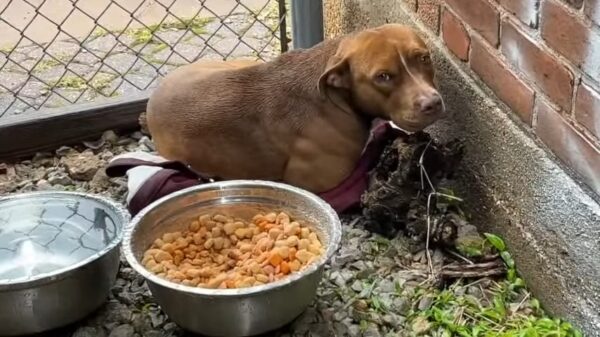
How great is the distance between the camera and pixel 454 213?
2945mm

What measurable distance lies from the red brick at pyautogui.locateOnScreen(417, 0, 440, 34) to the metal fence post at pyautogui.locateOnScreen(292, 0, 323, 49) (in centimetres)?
53

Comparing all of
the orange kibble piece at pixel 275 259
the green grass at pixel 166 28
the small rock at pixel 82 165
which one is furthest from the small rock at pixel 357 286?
the green grass at pixel 166 28

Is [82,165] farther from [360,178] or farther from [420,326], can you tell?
[420,326]

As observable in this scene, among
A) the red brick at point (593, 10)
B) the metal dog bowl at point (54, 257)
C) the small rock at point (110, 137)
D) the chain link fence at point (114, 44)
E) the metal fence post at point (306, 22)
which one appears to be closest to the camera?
the red brick at point (593, 10)

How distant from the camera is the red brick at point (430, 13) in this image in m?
3.09

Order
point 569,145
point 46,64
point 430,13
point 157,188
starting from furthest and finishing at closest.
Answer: point 46,64 < point 430,13 < point 157,188 < point 569,145

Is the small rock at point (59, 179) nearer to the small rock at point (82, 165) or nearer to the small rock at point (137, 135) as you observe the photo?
the small rock at point (82, 165)

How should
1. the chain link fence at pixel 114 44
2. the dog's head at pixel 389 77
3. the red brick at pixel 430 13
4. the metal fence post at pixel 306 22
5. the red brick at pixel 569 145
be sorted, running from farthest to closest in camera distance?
the chain link fence at pixel 114 44 → the metal fence post at pixel 306 22 → the red brick at pixel 430 13 → the dog's head at pixel 389 77 → the red brick at pixel 569 145

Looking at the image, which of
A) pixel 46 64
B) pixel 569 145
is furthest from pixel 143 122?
pixel 569 145

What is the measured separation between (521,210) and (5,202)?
1415 mm

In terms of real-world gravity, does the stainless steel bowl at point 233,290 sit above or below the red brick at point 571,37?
below

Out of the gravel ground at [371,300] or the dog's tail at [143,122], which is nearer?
the gravel ground at [371,300]

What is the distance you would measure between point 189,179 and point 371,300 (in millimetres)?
724

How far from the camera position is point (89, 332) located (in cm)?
252
